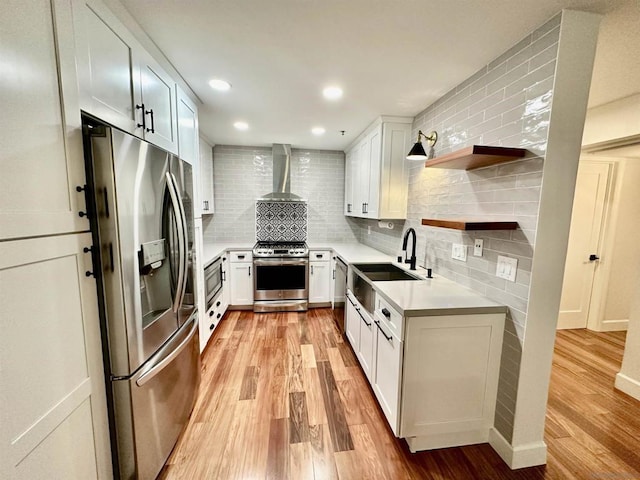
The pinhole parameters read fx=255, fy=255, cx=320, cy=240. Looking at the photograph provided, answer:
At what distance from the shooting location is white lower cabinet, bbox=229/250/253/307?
3.62 meters

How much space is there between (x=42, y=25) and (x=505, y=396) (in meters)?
2.73

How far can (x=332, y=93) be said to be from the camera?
2.15 m

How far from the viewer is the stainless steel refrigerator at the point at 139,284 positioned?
1.07m

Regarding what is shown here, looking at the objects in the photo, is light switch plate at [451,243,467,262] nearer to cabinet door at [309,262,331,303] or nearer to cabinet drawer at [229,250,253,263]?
cabinet door at [309,262,331,303]

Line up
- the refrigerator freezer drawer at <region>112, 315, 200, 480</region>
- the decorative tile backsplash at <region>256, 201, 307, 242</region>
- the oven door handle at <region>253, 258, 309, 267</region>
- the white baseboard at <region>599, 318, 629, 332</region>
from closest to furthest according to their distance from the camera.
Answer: the refrigerator freezer drawer at <region>112, 315, 200, 480</region> < the white baseboard at <region>599, 318, 629, 332</region> < the oven door handle at <region>253, 258, 309, 267</region> < the decorative tile backsplash at <region>256, 201, 307, 242</region>

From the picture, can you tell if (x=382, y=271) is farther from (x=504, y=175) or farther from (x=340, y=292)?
(x=504, y=175)

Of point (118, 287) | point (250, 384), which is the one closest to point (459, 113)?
point (118, 287)

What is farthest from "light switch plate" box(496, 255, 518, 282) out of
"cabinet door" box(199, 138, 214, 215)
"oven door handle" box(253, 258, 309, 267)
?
"cabinet door" box(199, 138, 214, 215)

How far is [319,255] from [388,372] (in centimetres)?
220

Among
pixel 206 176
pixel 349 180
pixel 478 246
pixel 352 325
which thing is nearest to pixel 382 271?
pixel 352 325

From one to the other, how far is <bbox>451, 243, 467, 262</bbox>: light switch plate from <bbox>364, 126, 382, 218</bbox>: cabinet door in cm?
98

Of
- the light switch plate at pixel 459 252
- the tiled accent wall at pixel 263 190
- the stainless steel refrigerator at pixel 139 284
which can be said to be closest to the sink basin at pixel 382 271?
the light switch plate at pixel 459 252

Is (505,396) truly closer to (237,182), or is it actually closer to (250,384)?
(250,384)

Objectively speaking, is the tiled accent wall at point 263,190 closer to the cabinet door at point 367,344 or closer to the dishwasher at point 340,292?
the dishwasher at point 340,292
